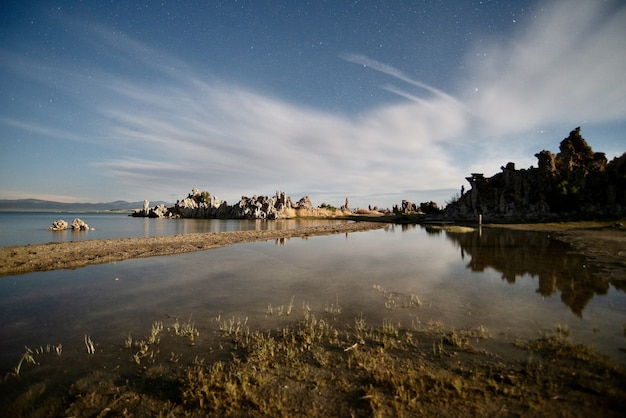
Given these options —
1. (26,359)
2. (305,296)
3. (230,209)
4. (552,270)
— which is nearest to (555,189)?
(552,270)

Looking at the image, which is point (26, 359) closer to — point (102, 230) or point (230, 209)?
point (102, 230)

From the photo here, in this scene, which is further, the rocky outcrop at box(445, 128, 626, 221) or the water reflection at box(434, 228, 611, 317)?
the rocky outcrop at box(445, 128, 626, 221)

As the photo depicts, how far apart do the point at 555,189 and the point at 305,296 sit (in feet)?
309

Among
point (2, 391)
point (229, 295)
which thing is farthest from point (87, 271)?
point (2, 391)

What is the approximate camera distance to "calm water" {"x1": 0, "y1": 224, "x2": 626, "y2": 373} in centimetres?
1103

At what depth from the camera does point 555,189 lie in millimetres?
77875

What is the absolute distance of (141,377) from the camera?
7848 millimetres

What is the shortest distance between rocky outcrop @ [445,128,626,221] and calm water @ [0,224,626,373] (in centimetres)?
6577

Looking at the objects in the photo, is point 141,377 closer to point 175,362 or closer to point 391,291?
point 175,362

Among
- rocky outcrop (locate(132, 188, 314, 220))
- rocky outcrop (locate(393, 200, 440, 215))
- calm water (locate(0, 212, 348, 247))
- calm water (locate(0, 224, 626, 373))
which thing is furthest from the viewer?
rocky outcrop (locate(132, 188, 314, 220))

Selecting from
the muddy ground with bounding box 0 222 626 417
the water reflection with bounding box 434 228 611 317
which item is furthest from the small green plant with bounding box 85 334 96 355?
the water reflection with bounding box 434 228 611 317

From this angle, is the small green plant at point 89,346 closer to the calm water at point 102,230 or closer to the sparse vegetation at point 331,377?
the sparse vegetation at point 331,377

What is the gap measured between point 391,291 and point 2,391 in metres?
16.2

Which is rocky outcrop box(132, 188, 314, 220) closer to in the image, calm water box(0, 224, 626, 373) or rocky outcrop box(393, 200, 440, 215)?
rocky outcrop box(393, 200, 440, 215)
